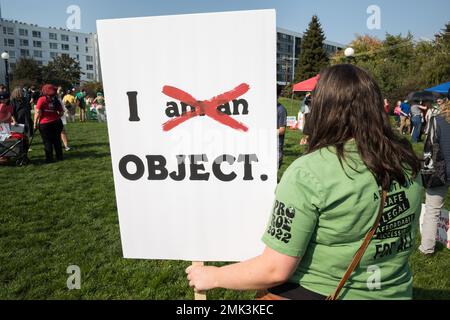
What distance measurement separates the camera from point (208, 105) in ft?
5.64

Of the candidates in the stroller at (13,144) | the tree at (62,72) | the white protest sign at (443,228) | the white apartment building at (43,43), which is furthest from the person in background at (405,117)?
the white apartment building at (43,43)

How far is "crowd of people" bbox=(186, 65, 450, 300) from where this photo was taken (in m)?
1.20

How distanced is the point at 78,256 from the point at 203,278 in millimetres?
2919

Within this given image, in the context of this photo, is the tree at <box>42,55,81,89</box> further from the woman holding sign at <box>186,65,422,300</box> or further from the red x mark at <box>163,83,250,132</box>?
the woman holding sign at <box>186,65,422,300</box>

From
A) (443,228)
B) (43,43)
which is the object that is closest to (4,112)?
(443,228)

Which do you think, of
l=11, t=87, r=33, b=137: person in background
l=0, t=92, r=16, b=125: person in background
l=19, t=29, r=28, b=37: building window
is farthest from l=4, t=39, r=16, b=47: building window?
l=0, t=92, r=16, b=125: person in background

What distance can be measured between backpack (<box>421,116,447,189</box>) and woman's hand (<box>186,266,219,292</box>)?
306 centimetres

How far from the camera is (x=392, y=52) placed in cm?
4822

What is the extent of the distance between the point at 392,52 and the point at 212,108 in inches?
2100

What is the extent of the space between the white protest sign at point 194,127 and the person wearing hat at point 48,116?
7.24m

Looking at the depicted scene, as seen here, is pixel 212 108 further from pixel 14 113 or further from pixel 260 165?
pixel 14 113

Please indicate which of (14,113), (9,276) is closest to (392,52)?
(14,113)

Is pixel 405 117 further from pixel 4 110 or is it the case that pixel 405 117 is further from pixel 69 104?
pixel 4 110

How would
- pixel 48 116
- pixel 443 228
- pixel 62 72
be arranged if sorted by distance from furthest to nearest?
pixel 62 72
pixel 48 116
pixel 443 228
